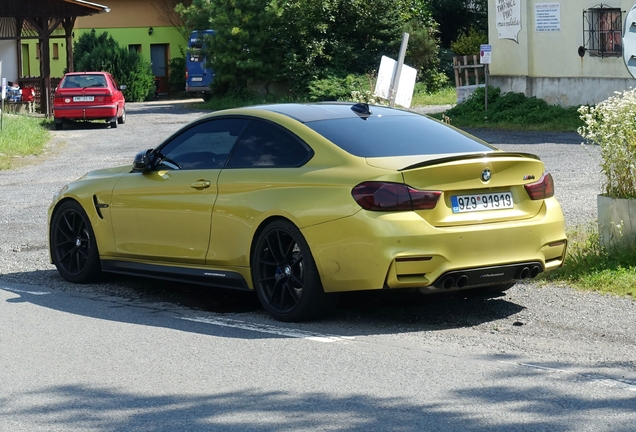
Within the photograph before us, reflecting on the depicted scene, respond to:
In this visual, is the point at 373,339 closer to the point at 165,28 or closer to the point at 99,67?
the point at 99,67

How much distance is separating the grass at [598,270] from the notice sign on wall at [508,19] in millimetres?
19371

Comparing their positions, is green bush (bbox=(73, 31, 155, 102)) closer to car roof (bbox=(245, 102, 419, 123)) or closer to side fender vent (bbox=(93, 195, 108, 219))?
side fender vent (bbox=(93, 195, 108, 219))

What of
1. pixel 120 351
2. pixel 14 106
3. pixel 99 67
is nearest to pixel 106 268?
pixel 120 351

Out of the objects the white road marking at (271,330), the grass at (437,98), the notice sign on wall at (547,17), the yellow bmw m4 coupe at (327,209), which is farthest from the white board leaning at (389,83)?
the grass at (437,98)

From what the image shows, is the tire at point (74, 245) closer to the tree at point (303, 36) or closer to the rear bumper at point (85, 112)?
the rear bumper at point (85, 112)

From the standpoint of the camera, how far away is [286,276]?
742 cm

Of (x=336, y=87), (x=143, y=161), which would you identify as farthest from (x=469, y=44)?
(x=143, y=161)

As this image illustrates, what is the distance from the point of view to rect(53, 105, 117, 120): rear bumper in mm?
31484

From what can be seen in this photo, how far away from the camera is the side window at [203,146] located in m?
8.20

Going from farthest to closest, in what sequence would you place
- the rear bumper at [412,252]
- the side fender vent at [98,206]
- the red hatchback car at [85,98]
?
the red hatchback car at [85,98] < the side fender vent at [98,206] < the rear bumper at [412,252]

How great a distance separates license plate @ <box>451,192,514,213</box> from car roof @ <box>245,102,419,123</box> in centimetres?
132

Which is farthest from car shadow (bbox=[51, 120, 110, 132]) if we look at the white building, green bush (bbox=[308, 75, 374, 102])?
the white building

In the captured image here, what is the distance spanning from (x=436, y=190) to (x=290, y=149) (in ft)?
4.10

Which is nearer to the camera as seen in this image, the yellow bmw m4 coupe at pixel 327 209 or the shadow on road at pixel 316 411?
the shadow on road at pixel 316 411
